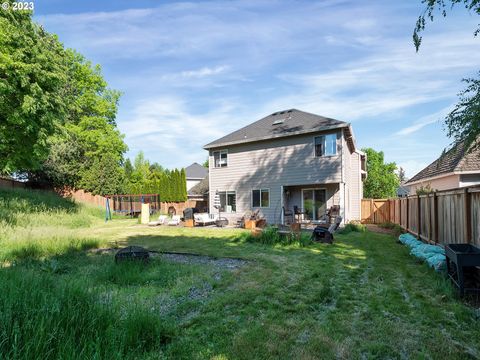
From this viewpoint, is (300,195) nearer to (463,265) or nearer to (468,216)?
(468,216)

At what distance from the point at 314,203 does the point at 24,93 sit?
604 inches

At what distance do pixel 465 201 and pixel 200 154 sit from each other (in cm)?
5654

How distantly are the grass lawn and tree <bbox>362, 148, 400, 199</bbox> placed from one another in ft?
99.6

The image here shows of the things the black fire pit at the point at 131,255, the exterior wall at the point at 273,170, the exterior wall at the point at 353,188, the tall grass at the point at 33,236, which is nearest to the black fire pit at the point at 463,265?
the black fire pit at the point at 131,255

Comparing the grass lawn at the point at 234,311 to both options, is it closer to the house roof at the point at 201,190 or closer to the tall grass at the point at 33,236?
the tall grass at the point at 33,236

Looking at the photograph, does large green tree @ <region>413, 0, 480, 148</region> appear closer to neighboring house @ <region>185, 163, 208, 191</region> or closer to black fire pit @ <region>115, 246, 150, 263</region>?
black fire pit @ <region>115, 246, 150, 263</region>

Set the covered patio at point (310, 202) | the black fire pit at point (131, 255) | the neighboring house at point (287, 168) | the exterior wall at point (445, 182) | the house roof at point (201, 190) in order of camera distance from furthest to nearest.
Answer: the house roof at point (201, 190) < the covered patio at point (310, 202) < the neighboring house at point (287, 168) < the exterior wall at point (445, 182) < the black fire pit at point (131, 255)

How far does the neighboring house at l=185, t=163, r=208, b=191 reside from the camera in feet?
143

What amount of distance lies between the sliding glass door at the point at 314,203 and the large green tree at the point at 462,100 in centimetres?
1178

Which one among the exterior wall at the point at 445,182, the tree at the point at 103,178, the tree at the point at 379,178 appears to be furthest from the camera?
the tree at the point at 379,178

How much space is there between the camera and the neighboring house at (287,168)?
1706cm

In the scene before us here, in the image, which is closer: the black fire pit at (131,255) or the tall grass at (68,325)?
the tall grass at (68,325)

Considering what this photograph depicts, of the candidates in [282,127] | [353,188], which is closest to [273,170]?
[282,127]

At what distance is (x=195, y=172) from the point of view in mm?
45344
